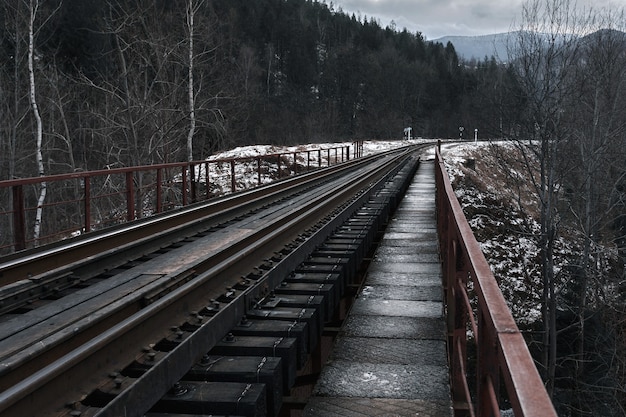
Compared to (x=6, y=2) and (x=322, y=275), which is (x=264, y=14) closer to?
(x=6, y=2)

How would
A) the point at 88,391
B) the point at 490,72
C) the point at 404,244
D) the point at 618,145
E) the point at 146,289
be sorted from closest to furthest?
the point at 88,391
the point at 146,289
the point at 404,244
the point at 618,145
the point at 490,72

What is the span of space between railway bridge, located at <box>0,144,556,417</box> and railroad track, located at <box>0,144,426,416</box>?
1 cm

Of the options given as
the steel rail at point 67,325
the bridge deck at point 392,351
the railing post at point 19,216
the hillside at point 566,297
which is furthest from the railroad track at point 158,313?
the hillside at point 566,297

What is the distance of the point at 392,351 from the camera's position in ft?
17.5

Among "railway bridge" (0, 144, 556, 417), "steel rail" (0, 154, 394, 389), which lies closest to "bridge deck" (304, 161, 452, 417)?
"railway bridge" (0, 144, 556, 417)

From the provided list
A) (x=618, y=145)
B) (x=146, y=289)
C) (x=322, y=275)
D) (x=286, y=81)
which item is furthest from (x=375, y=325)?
(x=286, y=81)

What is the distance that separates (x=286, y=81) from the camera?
10444cm

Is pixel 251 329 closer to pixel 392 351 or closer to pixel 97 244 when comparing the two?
pixel 392 351

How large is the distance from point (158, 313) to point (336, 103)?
10642cm

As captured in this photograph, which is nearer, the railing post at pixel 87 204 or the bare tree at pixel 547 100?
the railing post at pixel 87 204

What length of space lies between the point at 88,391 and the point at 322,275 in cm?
357

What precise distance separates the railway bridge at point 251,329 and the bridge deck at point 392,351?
0.02m

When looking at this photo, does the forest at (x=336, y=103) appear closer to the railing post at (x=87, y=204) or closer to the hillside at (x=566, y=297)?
the hillside at (x=566, y=297)

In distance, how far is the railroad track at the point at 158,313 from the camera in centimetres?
319
